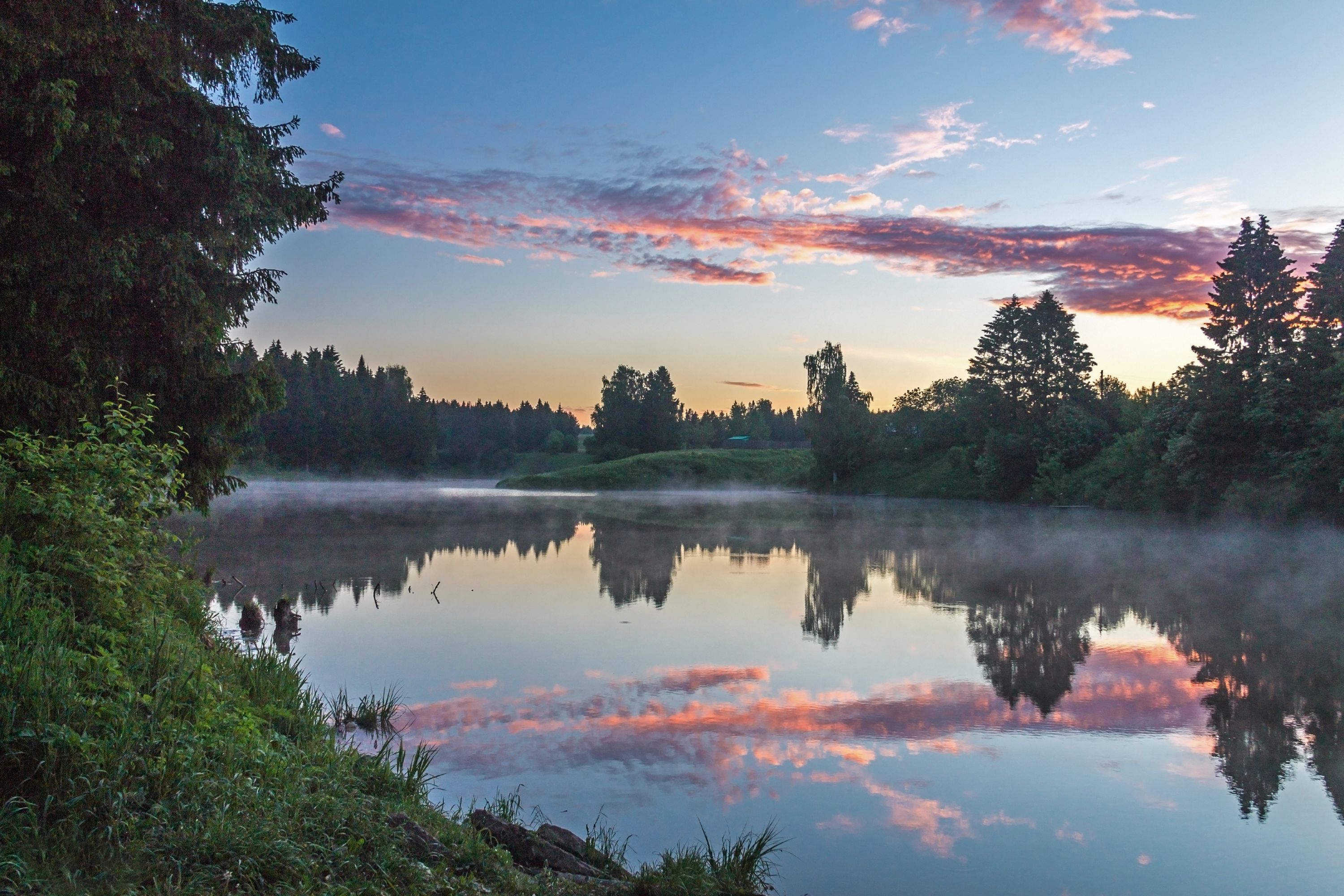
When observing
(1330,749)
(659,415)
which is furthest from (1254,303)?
(659,415)

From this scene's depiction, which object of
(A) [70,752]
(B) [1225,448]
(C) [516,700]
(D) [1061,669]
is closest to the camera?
(A) [70,752]

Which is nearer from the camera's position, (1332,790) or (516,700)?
(1332,790)

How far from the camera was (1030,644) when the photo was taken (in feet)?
50.7

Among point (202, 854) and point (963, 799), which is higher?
point (202, 854)

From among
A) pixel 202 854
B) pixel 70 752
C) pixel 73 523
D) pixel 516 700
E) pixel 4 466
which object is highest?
pixel 4 466

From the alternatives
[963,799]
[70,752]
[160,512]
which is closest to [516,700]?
[160,512]

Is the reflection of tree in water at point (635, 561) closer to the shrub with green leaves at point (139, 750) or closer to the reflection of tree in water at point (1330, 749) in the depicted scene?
the reflection of tree in water at point (1330, 749)

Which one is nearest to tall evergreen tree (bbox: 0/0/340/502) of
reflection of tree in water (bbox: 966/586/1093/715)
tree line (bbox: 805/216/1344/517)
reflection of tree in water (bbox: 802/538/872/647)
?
reflection of tree in water (bbox: 802/538/872/647)

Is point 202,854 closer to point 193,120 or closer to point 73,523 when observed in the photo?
point 73,523

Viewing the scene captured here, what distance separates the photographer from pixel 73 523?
6.89 m

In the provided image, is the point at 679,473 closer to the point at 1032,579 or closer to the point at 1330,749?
the point at 1032,579

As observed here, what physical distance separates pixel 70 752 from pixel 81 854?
28.8 inches

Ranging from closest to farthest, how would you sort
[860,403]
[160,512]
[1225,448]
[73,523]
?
[73,523], [160,512], [1225,448], [860,403]

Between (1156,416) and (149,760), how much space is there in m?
49.2
